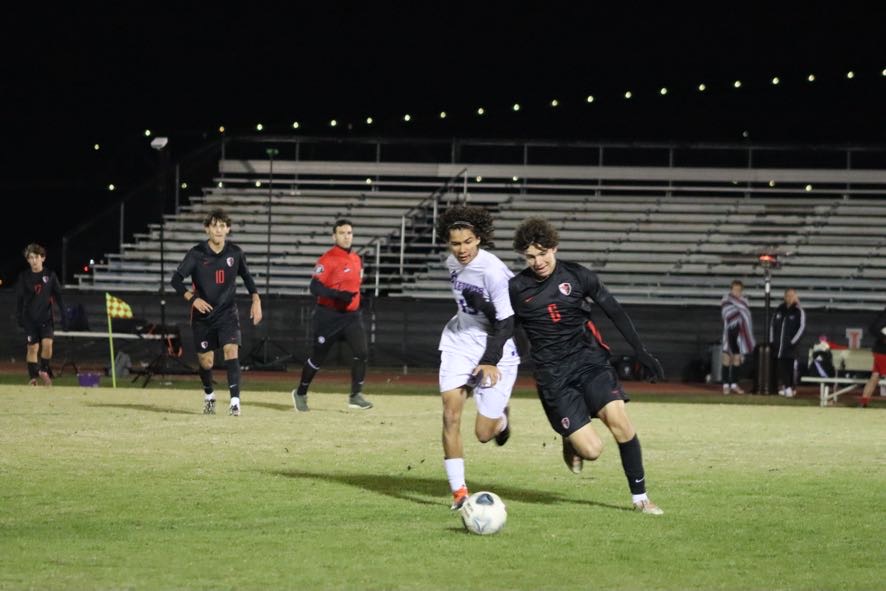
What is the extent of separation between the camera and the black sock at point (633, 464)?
29.3 feet

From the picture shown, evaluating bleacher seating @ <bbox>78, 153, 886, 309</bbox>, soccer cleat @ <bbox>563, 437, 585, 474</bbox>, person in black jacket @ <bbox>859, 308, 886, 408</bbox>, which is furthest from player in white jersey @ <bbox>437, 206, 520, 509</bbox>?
bleacher seating @ <bbox>78, 153, 886, 309</bbox>

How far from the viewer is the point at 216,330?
16016mm

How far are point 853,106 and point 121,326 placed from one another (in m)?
19.5

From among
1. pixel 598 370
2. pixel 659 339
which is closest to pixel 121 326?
pixel 659 339

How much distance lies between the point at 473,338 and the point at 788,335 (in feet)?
51.8

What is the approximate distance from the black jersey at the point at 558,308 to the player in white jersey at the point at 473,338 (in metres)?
0.12

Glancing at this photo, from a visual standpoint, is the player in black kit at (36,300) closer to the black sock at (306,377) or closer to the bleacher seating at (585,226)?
the black sock at (306,377)

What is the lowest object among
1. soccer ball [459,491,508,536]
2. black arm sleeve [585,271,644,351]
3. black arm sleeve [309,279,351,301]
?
soccer ball [459,491,508,536]

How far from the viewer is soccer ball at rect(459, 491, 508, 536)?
795cm

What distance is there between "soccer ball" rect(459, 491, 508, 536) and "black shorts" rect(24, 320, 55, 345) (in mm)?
15757

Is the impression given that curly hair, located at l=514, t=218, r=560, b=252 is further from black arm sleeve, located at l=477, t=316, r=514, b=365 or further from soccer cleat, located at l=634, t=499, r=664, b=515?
soccer cleat, located at l=634, t=499, r=664, b=515

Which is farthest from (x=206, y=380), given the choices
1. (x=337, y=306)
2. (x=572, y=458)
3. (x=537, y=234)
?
(x=537, y=234)

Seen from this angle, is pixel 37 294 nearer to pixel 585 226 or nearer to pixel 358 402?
pixel 358 402

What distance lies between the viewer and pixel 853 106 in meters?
36.1
